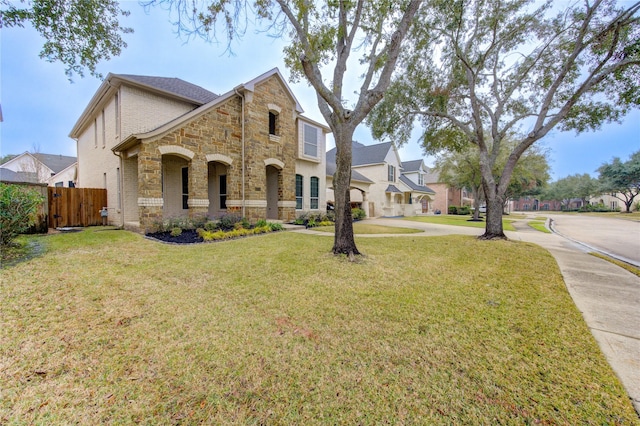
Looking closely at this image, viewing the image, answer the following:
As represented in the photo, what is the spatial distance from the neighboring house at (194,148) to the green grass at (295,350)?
575 centimetres

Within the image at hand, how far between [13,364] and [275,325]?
2.46m

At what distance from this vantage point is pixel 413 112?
10930 mm

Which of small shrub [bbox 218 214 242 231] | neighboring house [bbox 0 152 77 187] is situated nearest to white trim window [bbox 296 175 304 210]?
small shrub [bbox 218 214 242 231]

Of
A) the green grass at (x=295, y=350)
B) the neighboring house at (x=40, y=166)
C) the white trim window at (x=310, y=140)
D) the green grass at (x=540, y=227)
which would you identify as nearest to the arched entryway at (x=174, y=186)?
the white trim window at (x=310, y=140)

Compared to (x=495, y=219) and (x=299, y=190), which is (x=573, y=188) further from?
(x=299, y=190)

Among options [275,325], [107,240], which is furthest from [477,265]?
[107,240]

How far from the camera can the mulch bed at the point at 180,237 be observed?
8336 millimetres

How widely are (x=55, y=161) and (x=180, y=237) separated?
33519mm

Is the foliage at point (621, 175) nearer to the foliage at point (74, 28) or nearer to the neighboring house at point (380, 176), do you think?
the neighboring house at point (380, 176)

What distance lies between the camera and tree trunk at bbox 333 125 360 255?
20.7 feet

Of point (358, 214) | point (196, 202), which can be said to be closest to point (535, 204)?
point (358, 214)

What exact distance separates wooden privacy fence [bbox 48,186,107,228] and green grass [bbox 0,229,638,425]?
29.0ft

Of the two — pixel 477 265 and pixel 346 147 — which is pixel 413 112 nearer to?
pixel 346 147

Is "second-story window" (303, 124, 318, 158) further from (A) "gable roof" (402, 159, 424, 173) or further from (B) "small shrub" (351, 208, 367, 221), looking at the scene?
(A) "gable roof" (402, 159, 424, 173)
